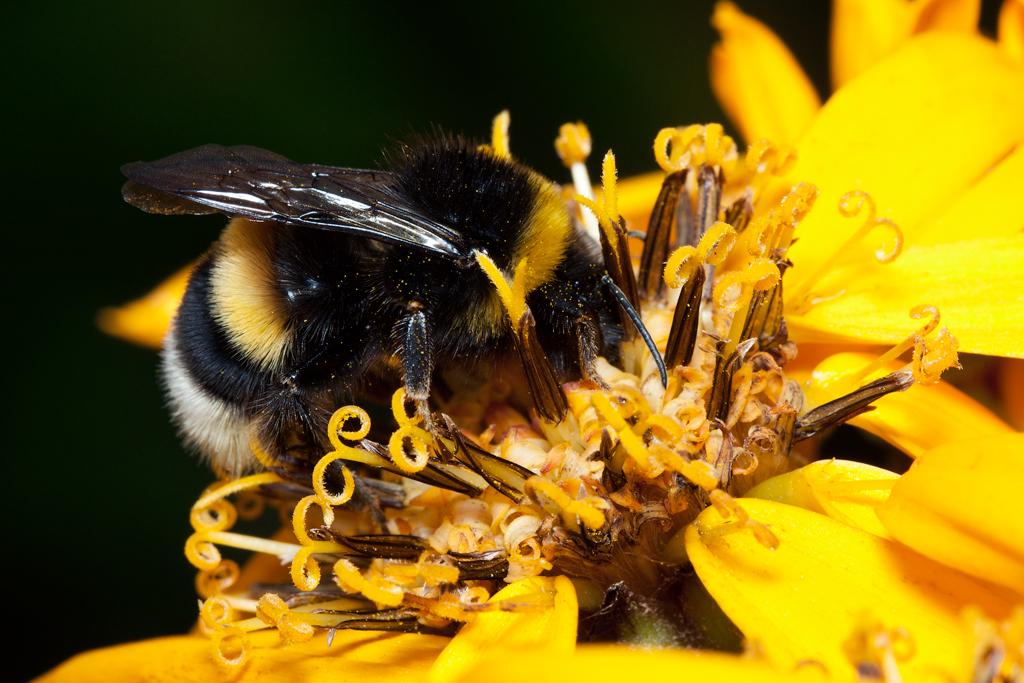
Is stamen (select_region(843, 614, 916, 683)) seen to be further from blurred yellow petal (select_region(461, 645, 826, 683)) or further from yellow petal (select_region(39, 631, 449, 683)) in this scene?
yellow petal (select_region(39, 631, 449, 683))

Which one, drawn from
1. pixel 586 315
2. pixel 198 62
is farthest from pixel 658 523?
pixel 198 62

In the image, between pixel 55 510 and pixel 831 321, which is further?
pixel 55 510

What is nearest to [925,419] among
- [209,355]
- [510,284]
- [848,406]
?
[848,406]

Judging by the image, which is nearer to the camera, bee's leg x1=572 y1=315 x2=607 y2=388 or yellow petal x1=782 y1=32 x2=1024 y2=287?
bee's leg x1=572 y1=315 x2=607 y2=388

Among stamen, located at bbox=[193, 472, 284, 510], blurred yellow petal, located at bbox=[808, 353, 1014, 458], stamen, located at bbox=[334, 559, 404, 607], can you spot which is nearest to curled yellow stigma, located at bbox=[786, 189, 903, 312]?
blurred yellow petal, located at bbox=[808, 353, 1014, 458]

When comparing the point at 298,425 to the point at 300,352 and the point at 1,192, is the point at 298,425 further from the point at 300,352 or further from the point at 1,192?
the point at 1,192

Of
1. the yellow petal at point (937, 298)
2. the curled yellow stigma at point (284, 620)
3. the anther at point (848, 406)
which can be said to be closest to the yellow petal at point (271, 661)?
the curled yellow stigma at point (284, 620)
